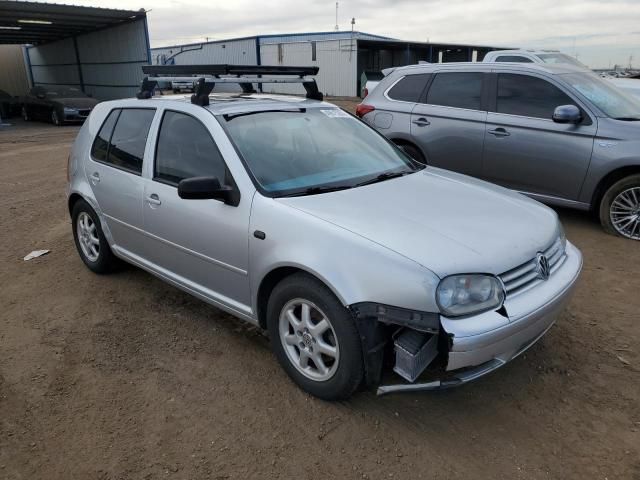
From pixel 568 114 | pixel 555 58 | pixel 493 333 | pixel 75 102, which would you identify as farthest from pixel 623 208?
pixel 75 102

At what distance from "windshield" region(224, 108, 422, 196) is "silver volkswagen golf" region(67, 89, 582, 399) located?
12 millimetres

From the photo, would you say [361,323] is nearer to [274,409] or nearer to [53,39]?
[274,409]

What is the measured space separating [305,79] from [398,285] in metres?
2.61

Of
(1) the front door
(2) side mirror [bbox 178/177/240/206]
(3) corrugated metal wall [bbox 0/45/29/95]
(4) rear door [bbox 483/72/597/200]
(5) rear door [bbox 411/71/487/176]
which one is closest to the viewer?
(2) side mirror [bbox 178/177/240/206]

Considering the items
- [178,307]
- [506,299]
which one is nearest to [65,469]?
[178,307]

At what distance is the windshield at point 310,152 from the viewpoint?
321 centimetres

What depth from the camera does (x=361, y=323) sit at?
2.53 metres

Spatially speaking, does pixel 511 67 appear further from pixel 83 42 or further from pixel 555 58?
pixel 83 42

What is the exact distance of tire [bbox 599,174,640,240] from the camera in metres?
5.27

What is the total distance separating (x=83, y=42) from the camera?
87.3ft

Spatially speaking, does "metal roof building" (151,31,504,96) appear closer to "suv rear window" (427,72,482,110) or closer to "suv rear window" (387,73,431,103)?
"suv rear window" (387,73,431,103)

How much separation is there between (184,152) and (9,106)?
24.0m

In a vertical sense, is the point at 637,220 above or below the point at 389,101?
below

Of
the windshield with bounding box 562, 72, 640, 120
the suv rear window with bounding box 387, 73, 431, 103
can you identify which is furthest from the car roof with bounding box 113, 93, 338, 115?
the windshield with bounding box 562, 72, 640, 120
